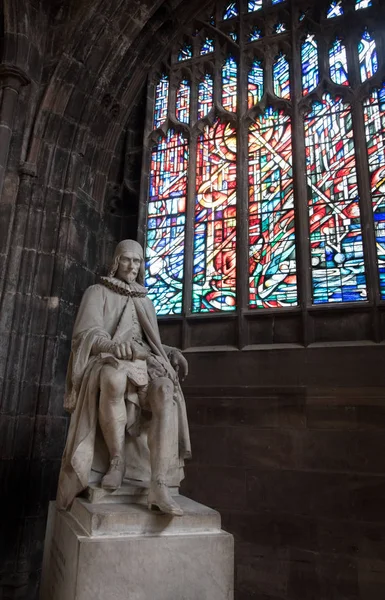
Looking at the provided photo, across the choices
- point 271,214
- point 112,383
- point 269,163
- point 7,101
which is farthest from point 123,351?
point 269,163

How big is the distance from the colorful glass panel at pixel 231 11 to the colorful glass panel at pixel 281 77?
3.61ft

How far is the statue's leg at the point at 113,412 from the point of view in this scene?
8.53 feet

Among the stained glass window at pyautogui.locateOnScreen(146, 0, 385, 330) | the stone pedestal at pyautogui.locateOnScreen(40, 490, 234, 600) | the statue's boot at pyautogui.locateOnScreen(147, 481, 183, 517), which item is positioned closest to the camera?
the stone pedestal at pyautogui.locateOnScreen(40, 490, 234, 600)

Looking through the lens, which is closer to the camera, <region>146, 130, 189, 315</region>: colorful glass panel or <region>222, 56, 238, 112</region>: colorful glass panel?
<region>146, 130, 189, 315</region>: colorful glass panel

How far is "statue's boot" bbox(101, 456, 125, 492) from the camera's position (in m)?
2.47

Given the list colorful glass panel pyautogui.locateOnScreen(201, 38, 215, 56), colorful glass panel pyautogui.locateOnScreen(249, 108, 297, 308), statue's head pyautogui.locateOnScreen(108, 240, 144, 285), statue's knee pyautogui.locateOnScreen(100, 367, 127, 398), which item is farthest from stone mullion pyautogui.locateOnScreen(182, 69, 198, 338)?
statue's knee pyautogui.locateOnScreen(100, 367, 127, 398)

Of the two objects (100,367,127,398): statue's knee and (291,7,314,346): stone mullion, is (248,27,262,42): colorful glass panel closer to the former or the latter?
(291,7,314,346): stone mullion

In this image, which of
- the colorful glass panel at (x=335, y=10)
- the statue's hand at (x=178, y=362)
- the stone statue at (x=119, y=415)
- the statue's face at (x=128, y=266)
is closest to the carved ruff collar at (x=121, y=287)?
the statue's face at (x=128, y=266)

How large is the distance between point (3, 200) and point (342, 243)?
3.88 m

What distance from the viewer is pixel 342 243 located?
5.43 meters

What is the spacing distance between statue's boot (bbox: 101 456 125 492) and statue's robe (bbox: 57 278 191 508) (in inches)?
5.1

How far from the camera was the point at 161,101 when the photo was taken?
701cm

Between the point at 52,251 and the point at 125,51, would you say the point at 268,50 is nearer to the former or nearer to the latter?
the point at 125,51

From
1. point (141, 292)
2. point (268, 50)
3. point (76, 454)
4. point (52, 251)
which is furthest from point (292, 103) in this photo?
point (76, 454)
